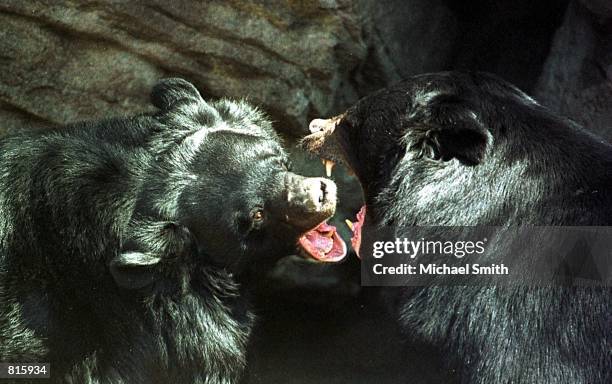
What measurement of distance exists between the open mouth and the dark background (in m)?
0.50

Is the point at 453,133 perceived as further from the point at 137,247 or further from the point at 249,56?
the point at 249,56

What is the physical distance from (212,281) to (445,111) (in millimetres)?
1290

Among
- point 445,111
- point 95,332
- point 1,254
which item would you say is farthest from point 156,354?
point 445,111

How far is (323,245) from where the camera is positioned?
16.1 feet

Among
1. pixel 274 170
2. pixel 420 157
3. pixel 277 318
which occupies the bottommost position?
pixel 277 318

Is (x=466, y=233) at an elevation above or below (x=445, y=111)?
below

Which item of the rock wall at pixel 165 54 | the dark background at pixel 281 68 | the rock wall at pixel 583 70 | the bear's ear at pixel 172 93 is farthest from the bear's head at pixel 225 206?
the rock wall at pixel 583 70

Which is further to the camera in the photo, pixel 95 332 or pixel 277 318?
pixel 277 318

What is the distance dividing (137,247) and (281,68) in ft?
5.31

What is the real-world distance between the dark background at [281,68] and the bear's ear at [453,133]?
118 cm

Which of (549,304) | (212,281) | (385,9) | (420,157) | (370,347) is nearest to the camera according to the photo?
(549,304)

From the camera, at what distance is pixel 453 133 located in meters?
4.32

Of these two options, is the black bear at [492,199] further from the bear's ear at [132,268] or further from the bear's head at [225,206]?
the bear's ear at [132,268]

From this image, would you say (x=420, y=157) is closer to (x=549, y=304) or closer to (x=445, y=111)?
(x=445, y=111)
